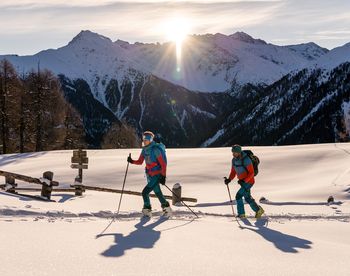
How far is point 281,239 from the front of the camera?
8359 mm

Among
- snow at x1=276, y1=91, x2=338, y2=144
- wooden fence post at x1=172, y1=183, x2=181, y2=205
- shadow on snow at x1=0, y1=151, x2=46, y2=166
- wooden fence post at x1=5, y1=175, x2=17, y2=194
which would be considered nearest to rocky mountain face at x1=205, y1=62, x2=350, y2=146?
snow at x1=276, y1=91, x2=338, y2=144

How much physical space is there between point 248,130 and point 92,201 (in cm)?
17696

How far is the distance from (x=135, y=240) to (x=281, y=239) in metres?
2.68

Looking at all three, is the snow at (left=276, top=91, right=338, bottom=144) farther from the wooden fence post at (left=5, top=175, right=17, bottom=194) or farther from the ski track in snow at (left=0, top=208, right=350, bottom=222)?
the wooden fence post at (left=5, top=175, right=17, bottom=194)

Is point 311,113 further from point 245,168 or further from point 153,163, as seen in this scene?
point 153,163

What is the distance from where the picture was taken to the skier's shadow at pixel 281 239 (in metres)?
7.49

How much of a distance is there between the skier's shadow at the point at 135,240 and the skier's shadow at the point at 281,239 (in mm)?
1993

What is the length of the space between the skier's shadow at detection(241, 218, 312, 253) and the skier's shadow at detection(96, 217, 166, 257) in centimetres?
199

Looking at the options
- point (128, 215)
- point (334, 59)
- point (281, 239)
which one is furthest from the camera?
point (334, 59)

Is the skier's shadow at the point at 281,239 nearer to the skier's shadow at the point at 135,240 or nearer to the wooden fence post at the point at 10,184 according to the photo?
the skier's shadow at the point at 135,240

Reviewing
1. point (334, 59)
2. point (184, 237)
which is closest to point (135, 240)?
point (184, 237)

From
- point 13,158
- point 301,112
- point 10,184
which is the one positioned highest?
point 301,112

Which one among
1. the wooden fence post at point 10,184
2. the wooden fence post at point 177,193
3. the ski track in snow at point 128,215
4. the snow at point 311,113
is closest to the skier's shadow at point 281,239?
the ski track in snow at point 128,215

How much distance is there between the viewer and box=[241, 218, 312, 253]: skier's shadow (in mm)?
7488
